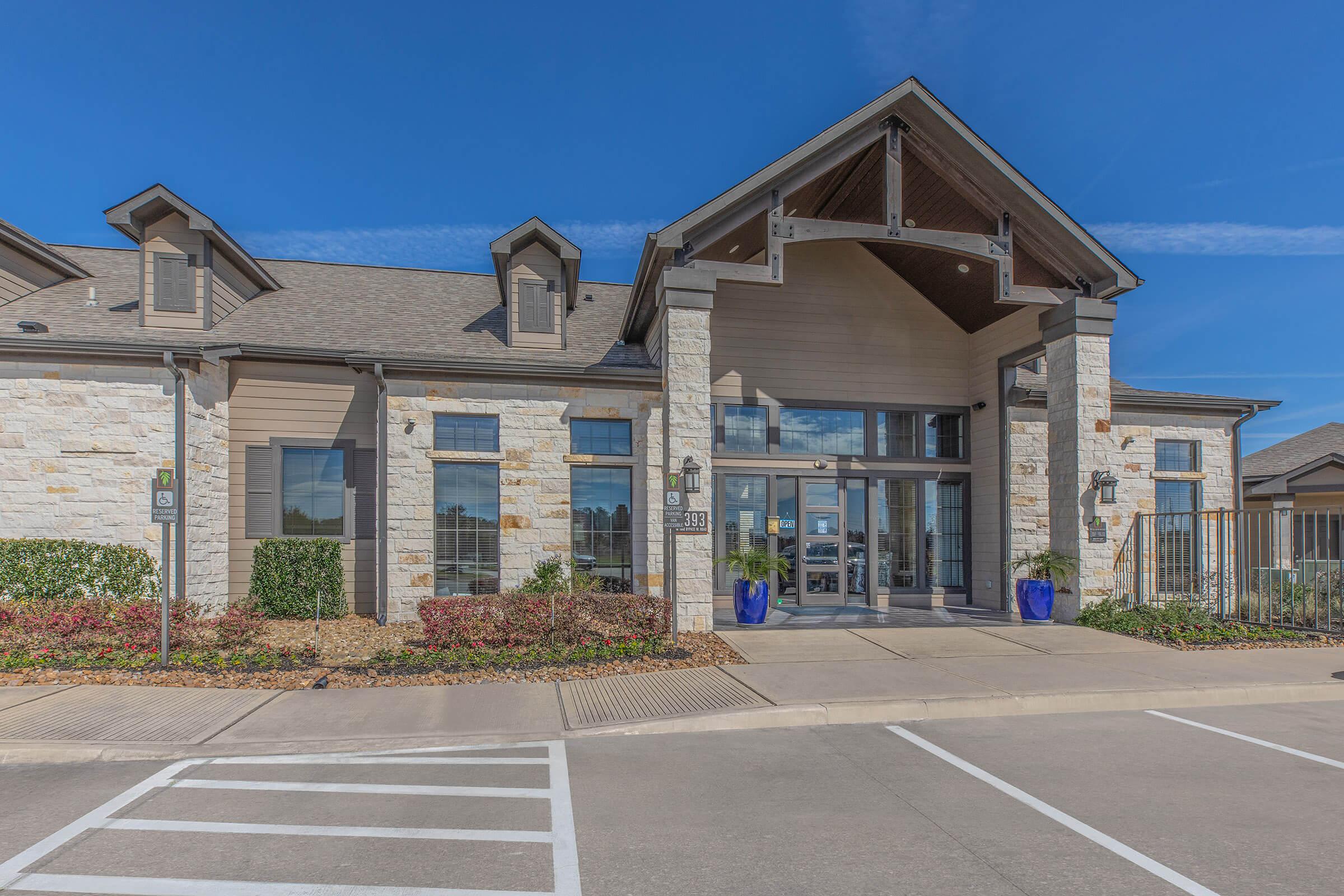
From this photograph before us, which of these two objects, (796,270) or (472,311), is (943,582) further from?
(472,311)

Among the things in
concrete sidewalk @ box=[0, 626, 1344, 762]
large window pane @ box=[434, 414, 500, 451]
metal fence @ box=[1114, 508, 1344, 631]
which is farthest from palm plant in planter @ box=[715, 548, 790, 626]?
metal fence @ box=[1114, 508, 1344, 631]

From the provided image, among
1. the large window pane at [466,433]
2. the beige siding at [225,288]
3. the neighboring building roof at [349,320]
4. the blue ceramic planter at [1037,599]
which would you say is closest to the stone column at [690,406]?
the neighboring building roof at [349,320]

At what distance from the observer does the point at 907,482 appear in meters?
14.1

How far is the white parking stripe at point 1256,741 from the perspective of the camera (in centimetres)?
570

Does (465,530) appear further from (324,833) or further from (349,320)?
(324,833)

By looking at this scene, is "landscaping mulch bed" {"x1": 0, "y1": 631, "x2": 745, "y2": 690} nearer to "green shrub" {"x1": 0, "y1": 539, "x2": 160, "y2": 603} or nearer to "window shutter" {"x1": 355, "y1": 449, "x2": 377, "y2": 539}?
"green shrub" {"x1": 0, "y1": 539, "x2": 160, "y2": 603}

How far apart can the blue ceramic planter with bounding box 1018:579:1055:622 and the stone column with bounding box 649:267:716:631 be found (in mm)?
5309

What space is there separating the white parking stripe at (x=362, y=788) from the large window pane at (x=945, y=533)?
35.6 feet

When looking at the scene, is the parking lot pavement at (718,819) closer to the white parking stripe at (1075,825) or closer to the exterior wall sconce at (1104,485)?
the white parking stripe at (1075,825)

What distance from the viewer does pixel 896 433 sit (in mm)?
14211

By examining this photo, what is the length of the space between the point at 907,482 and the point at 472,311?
30.2 ft

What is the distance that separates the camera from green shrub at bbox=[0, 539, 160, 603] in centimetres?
1034

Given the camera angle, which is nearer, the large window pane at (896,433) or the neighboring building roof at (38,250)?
the neighboring building roof at (38,250)

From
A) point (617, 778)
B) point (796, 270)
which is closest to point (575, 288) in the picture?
point (796, 270)
